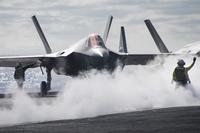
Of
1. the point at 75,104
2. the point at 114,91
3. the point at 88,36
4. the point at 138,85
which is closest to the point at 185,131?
the point at 75,104

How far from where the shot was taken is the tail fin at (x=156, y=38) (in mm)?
45156

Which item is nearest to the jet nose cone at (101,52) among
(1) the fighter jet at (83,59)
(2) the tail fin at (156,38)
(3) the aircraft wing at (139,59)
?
(1) the fighter jet at (83,59)

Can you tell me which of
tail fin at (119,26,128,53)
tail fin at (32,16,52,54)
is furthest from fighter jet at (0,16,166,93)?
tail fin at (119,26,128,53)

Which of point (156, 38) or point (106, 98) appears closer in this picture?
point (106, 98)

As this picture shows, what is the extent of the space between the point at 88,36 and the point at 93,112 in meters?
11.7

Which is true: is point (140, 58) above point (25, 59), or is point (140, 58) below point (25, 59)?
below

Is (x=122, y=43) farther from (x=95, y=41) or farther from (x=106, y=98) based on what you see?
(x=106, y=98)

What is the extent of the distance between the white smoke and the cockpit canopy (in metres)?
1.59

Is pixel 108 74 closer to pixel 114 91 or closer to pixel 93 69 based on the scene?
pixel 93 69

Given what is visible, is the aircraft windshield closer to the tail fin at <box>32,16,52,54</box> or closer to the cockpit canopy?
the cockpit canopy

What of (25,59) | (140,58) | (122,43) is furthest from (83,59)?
(122,43)

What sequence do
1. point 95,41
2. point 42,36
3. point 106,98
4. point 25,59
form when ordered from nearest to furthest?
point 106,98 < point 95,41 < point 25,59 < point 42,36

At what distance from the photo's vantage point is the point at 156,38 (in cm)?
4675

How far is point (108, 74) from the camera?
27.0 meters
